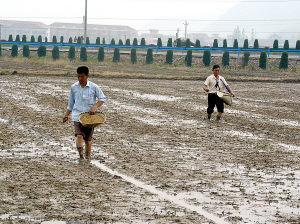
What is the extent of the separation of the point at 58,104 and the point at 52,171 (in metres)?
10.2

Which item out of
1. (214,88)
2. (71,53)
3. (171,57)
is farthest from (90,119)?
(71,53)

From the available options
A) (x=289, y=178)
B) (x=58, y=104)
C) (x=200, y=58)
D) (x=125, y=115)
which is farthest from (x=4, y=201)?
(x=200, y=58)

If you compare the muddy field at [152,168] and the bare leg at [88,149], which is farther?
the bare leg at [88,149]

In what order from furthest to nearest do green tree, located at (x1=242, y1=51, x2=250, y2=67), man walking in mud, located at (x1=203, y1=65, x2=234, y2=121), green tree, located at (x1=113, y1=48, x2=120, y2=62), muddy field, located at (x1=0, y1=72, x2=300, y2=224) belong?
green tree, located at (x1=113, y1=48, x2=120, y2=62) < green tree, located at (x1=242, y1=51, x2=250, y2=67) < man walking in mud, located at (x1=203, y1=65, x2=234, y2=121) < muddy field, located at (x1=0, y1=72, x2=300, y2=224)

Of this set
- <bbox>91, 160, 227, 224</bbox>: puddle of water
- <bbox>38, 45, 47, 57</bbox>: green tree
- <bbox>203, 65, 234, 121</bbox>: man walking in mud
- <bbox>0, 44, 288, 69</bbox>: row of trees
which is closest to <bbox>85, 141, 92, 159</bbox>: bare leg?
A: <bbox>91, 160, 227, 224</bbox>: puddle of water

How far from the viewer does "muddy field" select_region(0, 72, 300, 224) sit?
6.91 m

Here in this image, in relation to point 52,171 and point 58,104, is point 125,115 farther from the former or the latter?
point 52,171

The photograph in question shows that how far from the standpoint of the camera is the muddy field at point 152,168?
6.91 metres

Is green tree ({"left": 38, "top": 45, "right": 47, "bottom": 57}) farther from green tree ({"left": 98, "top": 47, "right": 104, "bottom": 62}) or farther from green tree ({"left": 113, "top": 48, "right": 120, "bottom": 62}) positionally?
green tree ({"left": 113, "top": 48, "right": 120, "bottom": 62})

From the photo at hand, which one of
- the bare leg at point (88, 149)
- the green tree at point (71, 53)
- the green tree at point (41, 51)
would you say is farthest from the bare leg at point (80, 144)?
the green tree at point (41, 51)

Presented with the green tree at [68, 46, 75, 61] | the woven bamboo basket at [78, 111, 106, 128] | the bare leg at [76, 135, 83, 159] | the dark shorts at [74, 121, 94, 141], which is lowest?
the green tree at [68, 46, 75, 61]

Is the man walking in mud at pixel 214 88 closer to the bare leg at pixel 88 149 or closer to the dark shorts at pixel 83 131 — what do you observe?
the dark shorts at pixel 83 131

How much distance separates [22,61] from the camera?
50.4 meters

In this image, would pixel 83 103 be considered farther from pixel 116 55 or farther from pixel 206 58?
pixel 116 55
